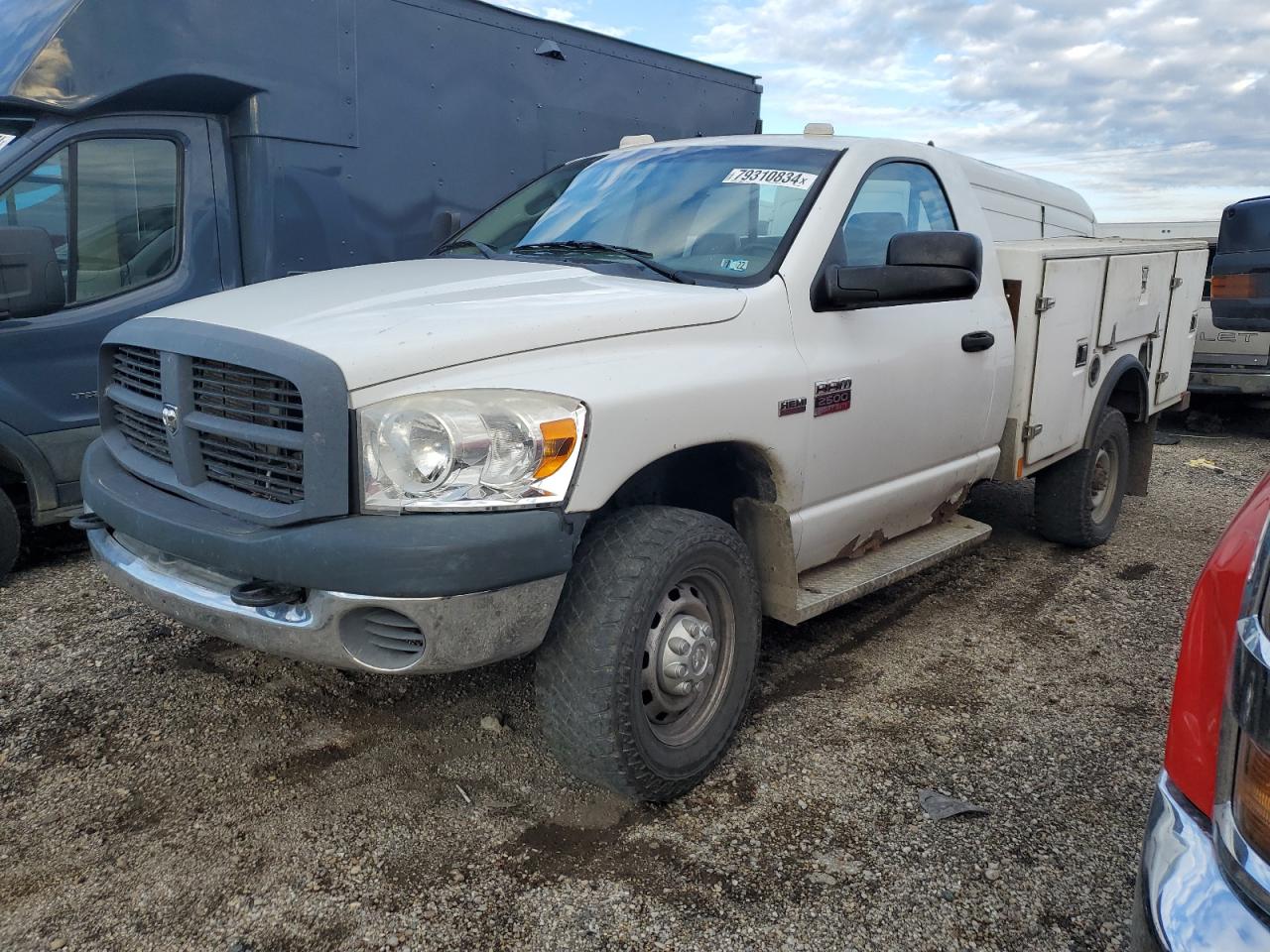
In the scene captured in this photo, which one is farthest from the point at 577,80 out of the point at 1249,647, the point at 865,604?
the point at 1249,647

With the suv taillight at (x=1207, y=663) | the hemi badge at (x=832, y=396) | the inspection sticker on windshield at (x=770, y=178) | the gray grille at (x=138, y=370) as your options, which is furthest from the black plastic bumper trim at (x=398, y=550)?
the inspection sticker on windshield at (x=770, y=178)

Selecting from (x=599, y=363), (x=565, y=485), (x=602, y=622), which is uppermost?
(x=599, y=363)

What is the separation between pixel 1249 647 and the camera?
140 centimetres

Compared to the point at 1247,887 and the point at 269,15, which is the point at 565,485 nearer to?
the point at 1247,887

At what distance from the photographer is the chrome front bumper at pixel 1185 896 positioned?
52.8 inches

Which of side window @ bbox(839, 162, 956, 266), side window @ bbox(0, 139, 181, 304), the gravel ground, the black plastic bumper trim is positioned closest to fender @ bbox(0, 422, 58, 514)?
the gravel ground

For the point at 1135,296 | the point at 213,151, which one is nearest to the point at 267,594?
the point at 213,151

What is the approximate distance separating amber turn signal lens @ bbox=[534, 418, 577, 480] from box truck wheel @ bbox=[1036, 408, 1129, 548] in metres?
3.53

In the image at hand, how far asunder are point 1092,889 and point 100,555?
9.62ft

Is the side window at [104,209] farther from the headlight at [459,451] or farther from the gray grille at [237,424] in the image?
the headlight at [459,451]

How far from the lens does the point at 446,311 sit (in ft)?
8.93

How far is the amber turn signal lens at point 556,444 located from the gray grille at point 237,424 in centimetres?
58

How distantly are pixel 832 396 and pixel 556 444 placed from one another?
1.23 meters

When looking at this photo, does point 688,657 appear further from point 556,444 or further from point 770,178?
point 770,178
